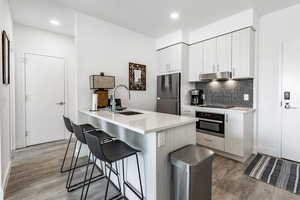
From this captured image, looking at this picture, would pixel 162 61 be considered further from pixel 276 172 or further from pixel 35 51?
pixel 276 172

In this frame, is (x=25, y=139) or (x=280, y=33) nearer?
(x=280, y=33)

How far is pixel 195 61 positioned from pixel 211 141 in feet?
6.21

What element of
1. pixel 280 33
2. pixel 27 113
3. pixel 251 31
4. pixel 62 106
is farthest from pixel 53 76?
pixel 280 33

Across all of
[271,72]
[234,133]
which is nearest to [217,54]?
[271,72]

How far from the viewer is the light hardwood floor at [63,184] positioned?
5.90 ft

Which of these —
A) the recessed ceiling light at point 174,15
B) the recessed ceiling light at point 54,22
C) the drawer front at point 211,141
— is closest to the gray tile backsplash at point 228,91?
the drawer front at point 211,141

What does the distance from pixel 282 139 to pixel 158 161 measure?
9.09 feet

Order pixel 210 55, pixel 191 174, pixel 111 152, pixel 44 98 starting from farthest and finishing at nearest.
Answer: pixel 44 98 < pixel 210 55 < pixel 111 152 < pixel 191 174

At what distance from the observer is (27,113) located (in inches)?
133

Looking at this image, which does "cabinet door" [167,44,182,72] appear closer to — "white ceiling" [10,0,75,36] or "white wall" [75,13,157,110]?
"white wall" [75,13,157,110]

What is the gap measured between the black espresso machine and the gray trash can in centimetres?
241

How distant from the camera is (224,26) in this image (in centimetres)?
308

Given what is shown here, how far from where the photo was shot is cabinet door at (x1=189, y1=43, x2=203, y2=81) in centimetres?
352

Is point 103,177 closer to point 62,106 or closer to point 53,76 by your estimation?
point 62,106
